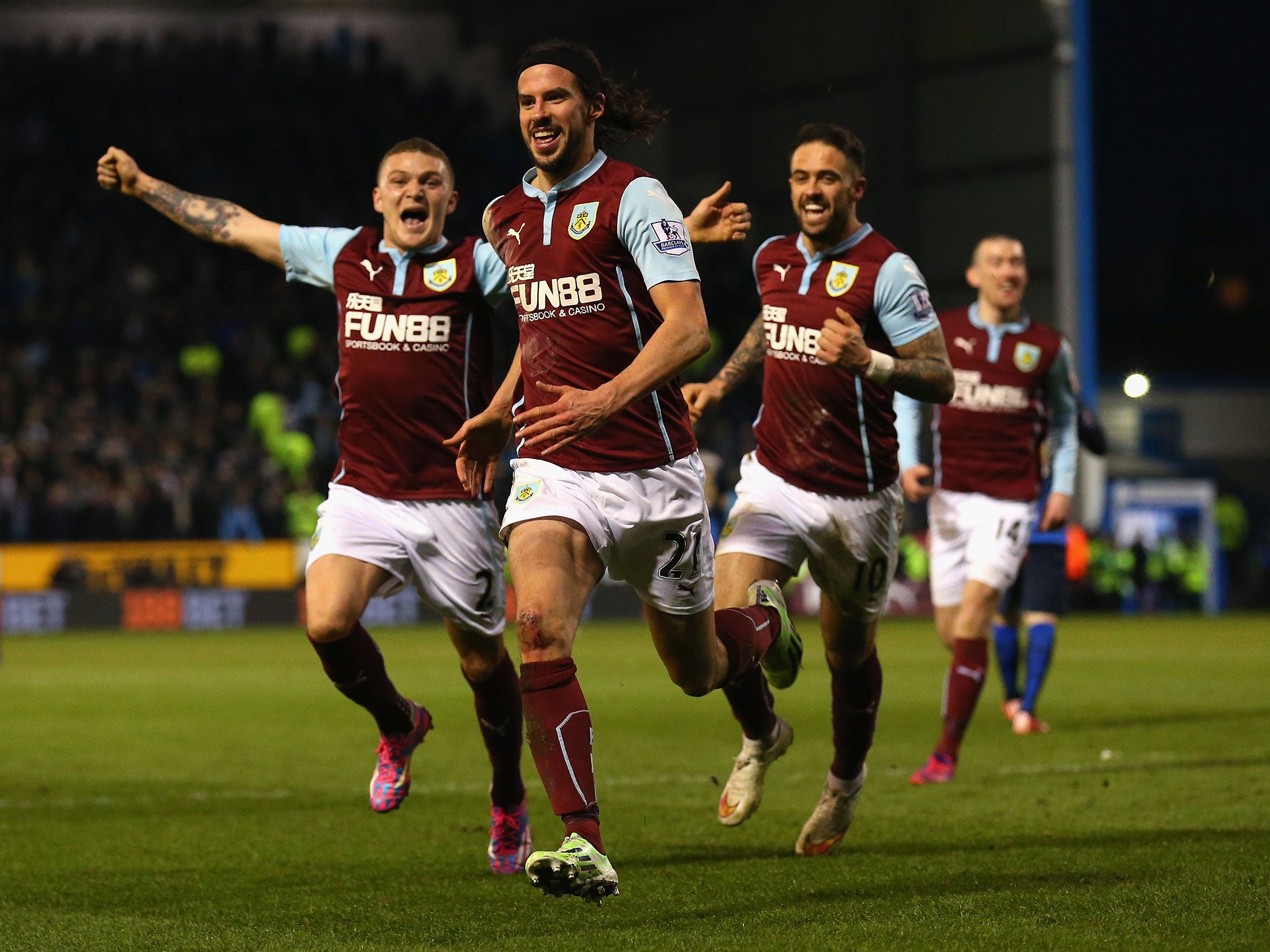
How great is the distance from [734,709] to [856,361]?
1.41m

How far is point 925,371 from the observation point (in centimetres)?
573

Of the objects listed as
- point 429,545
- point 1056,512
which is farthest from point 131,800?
point 1056,512

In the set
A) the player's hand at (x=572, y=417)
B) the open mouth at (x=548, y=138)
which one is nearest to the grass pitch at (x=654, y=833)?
the player's hand at (x=572, y=417)

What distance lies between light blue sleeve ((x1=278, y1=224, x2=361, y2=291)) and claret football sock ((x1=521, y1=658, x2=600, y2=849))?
2.23 metres

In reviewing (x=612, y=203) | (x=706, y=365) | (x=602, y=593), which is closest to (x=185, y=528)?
(x=602, y=593)

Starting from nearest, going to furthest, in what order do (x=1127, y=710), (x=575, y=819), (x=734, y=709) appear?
(x=575, y=819) < (x=734, y=709) < (x=1127, y=710)

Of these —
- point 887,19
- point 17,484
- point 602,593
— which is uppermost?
point 887,19

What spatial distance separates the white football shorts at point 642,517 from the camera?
191 inches

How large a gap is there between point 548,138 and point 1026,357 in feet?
16.0

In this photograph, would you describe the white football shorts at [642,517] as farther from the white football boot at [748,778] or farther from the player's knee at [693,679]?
the white football boot at [748,778]

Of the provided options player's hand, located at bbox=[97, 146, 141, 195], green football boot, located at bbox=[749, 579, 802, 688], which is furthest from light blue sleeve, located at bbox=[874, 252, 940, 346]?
player's hand, located at bbox=[97, 146, 141, 195]

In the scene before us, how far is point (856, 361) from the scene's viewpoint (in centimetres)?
534

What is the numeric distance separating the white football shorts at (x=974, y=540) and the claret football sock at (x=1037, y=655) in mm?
1389

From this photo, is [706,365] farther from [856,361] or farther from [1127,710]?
[856,361]
